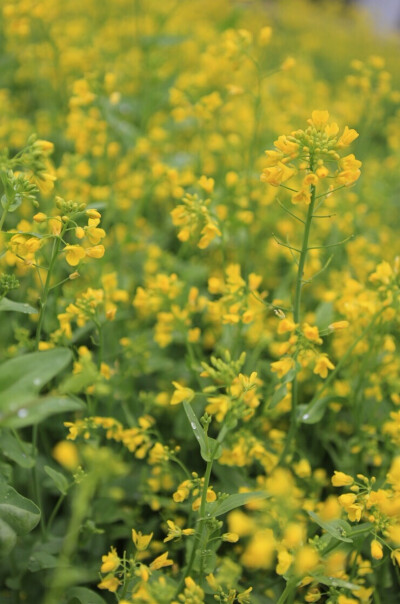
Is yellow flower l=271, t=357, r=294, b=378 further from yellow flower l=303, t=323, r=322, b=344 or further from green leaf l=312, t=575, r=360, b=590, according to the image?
green leaf l=312, t=575, r=360, b=590

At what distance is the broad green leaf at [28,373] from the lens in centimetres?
126

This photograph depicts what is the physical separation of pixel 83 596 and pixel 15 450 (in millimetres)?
440

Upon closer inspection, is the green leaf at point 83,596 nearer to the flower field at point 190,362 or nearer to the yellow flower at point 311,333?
the flower field at point 190,362

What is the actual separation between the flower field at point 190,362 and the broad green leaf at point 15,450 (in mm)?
15

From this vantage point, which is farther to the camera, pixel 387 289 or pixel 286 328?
pixel 387 289

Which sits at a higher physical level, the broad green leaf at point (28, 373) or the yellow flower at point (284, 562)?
the broad green leaf at point (28, 373)

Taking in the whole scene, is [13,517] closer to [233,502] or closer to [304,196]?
[233,502]

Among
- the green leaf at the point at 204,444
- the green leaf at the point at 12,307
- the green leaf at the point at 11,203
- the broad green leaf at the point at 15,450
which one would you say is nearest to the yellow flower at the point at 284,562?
the green leaf at the point at 204,444

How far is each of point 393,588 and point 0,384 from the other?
152cm

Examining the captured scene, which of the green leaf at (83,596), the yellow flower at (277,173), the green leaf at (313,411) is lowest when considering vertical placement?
the green leaf at (83,596)

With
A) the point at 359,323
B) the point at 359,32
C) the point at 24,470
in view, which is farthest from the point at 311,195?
the point at 359,32

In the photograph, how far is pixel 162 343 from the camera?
7.34 ft

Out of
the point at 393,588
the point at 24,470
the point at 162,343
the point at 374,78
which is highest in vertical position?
the point at 374,78

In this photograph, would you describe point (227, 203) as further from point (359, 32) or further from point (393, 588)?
point (359, 32)
